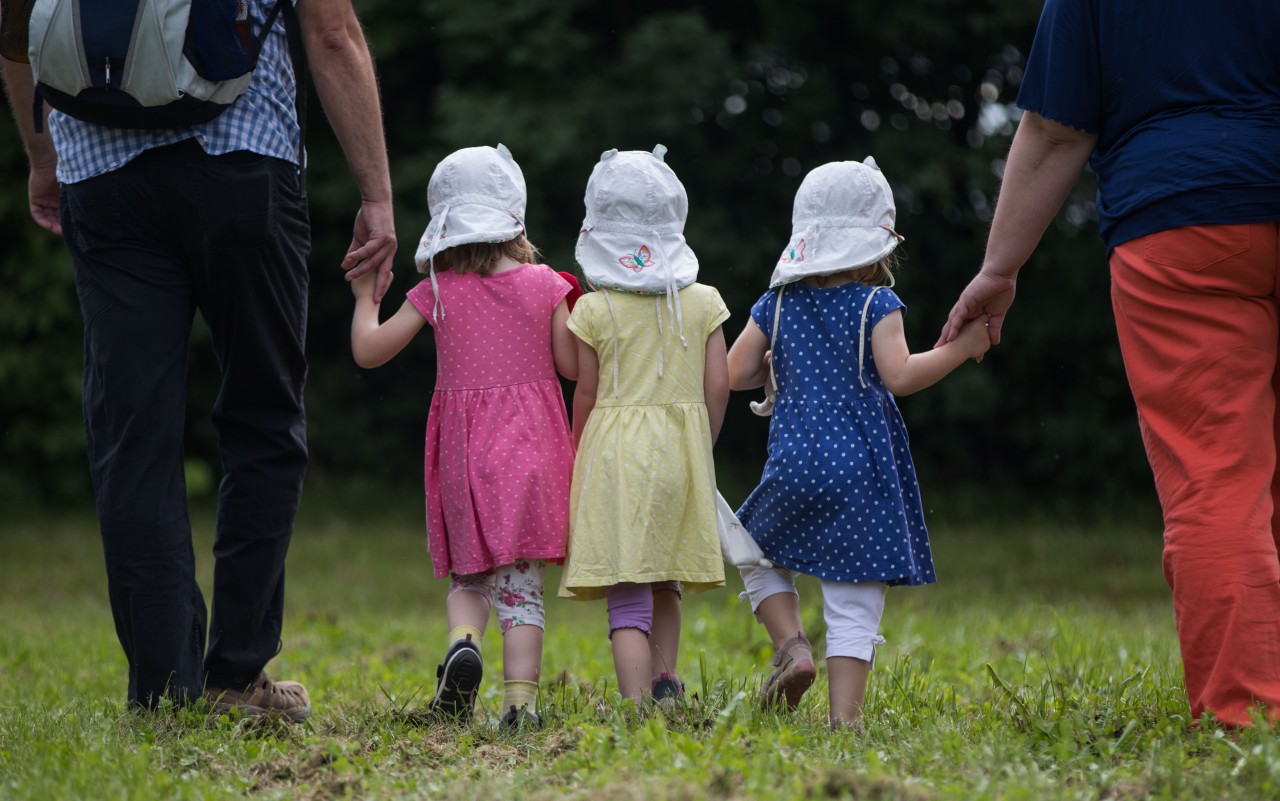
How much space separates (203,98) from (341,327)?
10066mm

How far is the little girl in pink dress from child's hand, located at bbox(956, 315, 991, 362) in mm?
1021

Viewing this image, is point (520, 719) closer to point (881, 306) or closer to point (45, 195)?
point (881, 306)

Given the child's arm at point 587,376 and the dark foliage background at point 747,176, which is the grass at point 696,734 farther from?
the dark foliage background at point 747,176

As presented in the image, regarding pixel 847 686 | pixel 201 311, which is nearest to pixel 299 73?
pixel 201 311

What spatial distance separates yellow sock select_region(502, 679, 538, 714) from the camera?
3.55 meters

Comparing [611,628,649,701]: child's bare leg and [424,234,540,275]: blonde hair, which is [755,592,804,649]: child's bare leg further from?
[424,234,540,275]: blonde hair

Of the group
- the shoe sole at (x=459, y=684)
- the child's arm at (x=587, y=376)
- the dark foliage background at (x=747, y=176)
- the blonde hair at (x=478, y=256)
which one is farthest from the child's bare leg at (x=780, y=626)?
the dark foliage background at (x=747, y=176)

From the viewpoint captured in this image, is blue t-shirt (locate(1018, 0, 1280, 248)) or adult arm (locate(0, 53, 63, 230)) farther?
adult arm (locate(0, 53, 63, 230))

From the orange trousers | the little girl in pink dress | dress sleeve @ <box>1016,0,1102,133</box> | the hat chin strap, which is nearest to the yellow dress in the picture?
the little girl in pink dress

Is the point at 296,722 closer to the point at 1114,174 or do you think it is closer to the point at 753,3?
the point at 1114,174

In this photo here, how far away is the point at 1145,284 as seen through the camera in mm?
3135

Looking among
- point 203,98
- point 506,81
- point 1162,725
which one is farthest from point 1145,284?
point 506,81

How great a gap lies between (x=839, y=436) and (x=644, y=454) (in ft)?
1.61

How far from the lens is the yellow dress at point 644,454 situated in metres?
3.51
